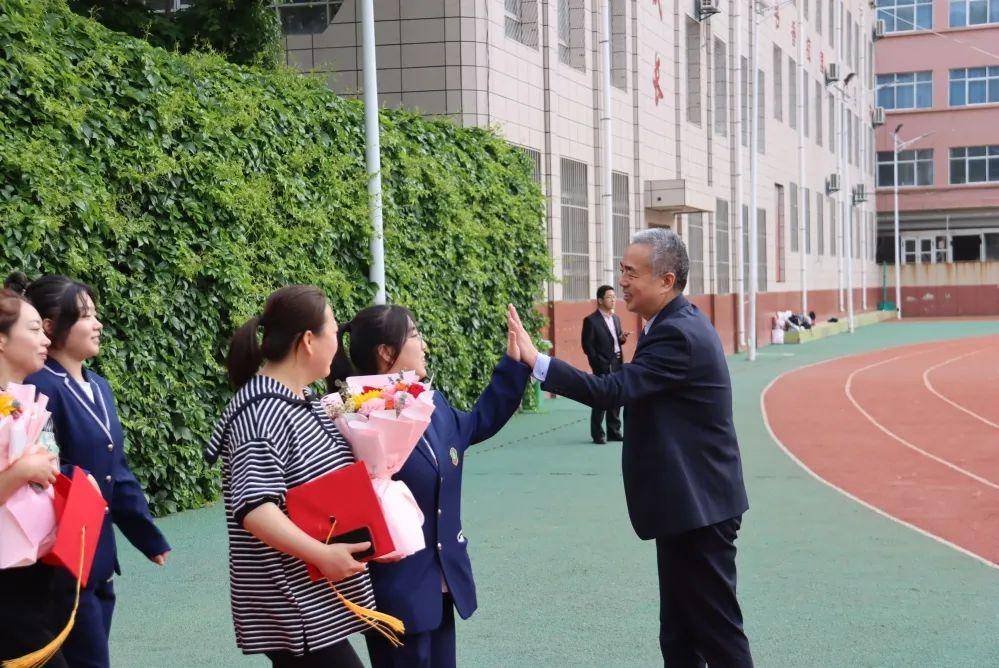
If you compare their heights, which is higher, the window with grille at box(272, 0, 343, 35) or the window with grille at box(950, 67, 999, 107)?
the window with grille at box(950, 67, 999, 107)

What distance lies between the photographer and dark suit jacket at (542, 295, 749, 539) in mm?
4727

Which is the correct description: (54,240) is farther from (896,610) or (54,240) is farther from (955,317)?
(955,317)

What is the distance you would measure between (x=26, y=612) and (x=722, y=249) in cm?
3111

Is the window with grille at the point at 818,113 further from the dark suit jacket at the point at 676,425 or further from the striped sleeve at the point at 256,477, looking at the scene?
the striped sleeve at the point at 256,477

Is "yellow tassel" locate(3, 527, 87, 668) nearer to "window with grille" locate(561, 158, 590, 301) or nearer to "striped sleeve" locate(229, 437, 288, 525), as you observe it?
"striped sleeve" locate(229, 437, 288, 525)

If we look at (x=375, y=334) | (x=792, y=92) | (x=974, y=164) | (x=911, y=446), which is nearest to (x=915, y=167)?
(x=974, y=164)

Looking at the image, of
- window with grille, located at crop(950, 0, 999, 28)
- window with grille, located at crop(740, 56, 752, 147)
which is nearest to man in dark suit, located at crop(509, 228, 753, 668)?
window with grille, located at crop(740, 56, 752, 147)

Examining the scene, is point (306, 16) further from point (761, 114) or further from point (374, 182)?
point (761, 114)

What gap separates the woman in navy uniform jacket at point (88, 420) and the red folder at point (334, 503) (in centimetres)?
122

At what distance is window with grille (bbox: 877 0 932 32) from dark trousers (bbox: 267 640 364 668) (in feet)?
220

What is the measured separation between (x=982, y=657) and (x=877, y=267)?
60.5m

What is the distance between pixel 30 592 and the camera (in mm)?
3770

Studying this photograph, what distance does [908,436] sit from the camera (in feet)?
51.9

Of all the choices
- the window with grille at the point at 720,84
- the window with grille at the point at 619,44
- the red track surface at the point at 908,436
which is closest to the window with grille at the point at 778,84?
the window with grille at the point at 720,84
